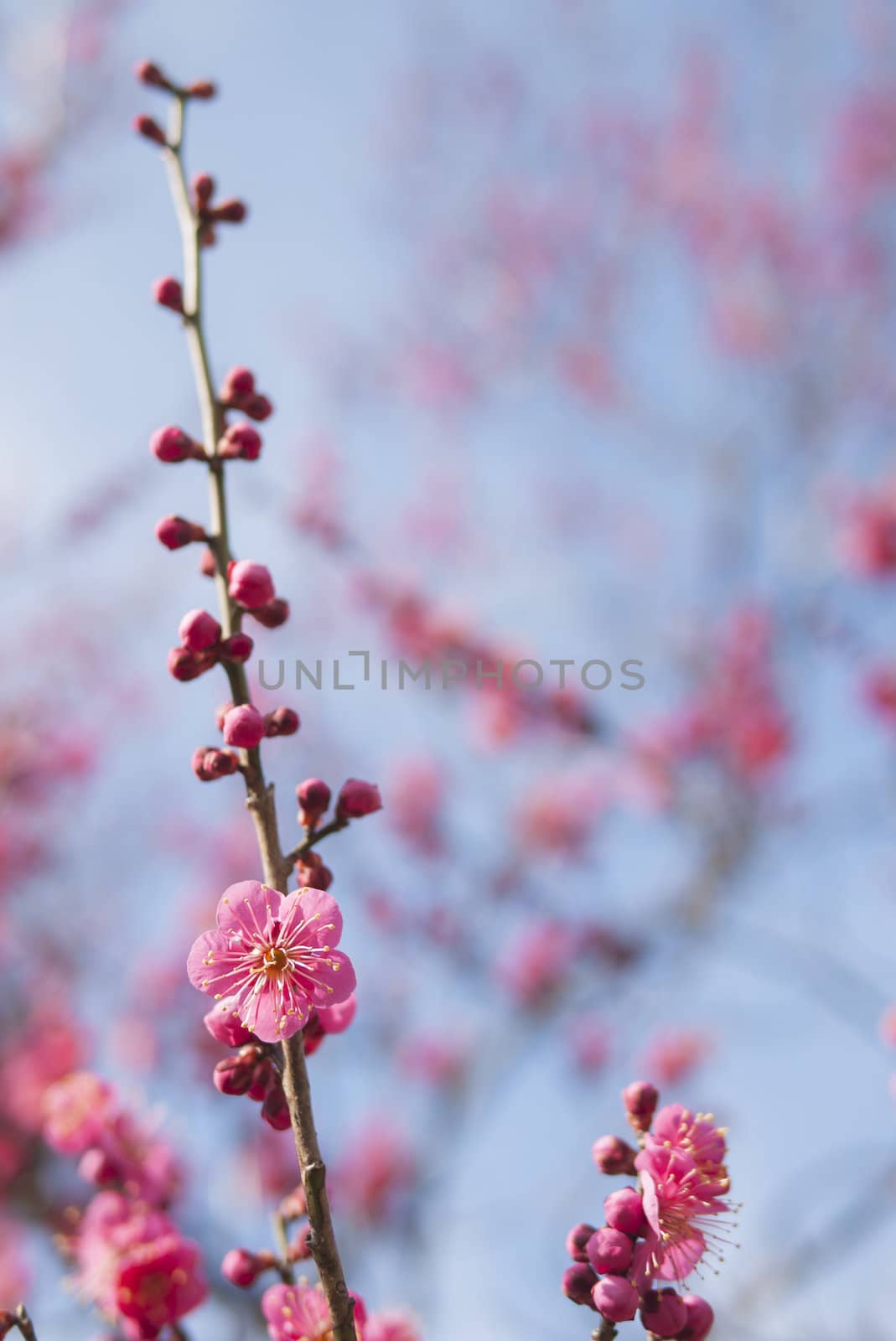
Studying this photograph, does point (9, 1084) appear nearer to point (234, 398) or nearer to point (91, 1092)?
point (91, 1092)

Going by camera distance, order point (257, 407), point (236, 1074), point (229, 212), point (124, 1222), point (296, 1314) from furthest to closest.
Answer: point (229, 212) → point (257, 407) → point (124, 1222) → point (296, 1314) → point (236, 1074)

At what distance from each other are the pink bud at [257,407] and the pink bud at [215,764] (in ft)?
2.21

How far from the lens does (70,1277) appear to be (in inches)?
70.6

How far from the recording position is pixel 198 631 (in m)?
1.43

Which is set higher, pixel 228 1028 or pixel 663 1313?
pixel 228 1028

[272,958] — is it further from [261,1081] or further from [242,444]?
[242,444]

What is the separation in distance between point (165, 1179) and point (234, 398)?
4.58 feet

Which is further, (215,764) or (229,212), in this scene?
(229,212)

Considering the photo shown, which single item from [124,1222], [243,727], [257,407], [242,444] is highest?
[257,407]

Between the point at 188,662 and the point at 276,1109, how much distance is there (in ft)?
2.10

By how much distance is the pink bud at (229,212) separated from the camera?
200 centimetres

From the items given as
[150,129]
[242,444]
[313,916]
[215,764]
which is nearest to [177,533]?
[242,444]

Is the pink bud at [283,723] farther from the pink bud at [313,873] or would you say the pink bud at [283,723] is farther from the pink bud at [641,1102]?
the pink bud at [641,1102]

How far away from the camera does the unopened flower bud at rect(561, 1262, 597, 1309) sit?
1293 millimetres
